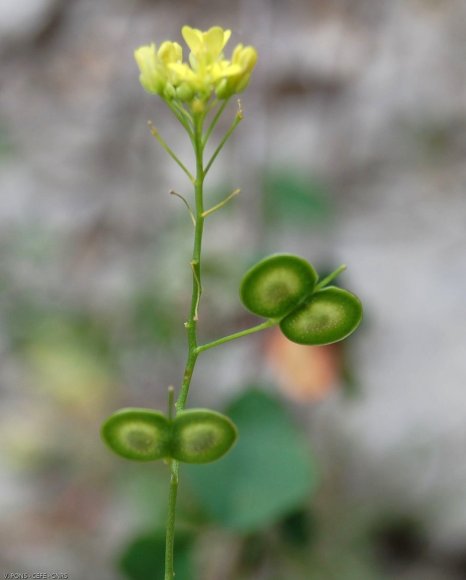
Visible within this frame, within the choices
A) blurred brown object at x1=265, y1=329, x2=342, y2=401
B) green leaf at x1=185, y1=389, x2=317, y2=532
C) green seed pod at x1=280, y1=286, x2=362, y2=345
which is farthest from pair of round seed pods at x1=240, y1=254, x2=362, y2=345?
blurred brown object at x1=265, y1=329, x2=342, y2=401

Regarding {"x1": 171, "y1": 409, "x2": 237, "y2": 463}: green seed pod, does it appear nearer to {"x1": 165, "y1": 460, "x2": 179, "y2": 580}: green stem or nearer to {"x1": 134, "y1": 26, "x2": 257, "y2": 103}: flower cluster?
{"x1": 165, "y1": 460, "x2": 179, "y2": 580}: green stem

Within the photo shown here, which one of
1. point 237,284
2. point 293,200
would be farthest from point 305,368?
point 293,200

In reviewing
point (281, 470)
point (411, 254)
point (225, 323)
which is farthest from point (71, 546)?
point (411, 254)

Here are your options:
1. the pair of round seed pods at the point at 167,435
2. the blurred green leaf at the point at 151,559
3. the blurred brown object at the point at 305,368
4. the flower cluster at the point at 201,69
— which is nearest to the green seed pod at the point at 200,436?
the pair of round seed pods at the point at 167,435

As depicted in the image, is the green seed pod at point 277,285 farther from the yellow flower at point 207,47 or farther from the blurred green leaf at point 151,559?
the blurred green leaf at point 151,559

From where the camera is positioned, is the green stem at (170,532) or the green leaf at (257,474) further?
the green leaf at (257,474)

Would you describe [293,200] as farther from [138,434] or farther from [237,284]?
[138,434]

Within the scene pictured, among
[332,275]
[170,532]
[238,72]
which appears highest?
[238,72]
